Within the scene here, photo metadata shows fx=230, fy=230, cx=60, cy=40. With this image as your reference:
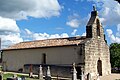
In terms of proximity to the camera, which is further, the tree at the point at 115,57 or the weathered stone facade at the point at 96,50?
the tree at the point at 115,57

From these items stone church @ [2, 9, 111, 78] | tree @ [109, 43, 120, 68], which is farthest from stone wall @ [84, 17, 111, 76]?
tree @ [109, 43, 120, 68]

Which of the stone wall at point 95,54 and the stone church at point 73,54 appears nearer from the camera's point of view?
the stone church at point 73,54

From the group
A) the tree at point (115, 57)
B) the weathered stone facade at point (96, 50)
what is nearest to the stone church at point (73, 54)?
the weathered stone facade at point (96, 50)

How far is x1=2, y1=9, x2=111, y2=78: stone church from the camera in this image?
1255 inches

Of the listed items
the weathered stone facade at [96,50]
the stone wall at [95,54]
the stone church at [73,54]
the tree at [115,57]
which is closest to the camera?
the stone church at [73,54]

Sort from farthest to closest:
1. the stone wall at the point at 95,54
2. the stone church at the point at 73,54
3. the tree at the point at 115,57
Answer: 1. the tree at the point at 115,57
2. the stone wall at the point at 95,54
3. the stone church at the point at 73,54

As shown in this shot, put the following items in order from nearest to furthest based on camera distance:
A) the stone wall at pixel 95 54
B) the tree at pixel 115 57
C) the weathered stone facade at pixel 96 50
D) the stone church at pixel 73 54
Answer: the stone church at pixel 73 54, the stone wall at pixel 95 54, the weathered stone facade at pixel 96 50, the tree at pixel 115 57

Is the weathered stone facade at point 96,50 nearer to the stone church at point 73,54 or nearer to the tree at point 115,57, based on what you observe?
the stone church at point 73,54

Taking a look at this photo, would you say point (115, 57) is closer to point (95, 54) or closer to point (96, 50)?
point (96, 50)

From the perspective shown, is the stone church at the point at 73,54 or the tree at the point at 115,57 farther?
the tree at the point at 115,57

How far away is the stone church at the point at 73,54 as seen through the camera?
105 feet

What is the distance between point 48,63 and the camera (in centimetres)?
3581

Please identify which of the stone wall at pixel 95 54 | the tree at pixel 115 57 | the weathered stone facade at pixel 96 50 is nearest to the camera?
the stone wall at pixel 95 54

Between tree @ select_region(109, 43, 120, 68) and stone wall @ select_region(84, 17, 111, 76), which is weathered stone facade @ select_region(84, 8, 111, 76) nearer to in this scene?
stone wall @ select_region(84, 17, 111, 76)
